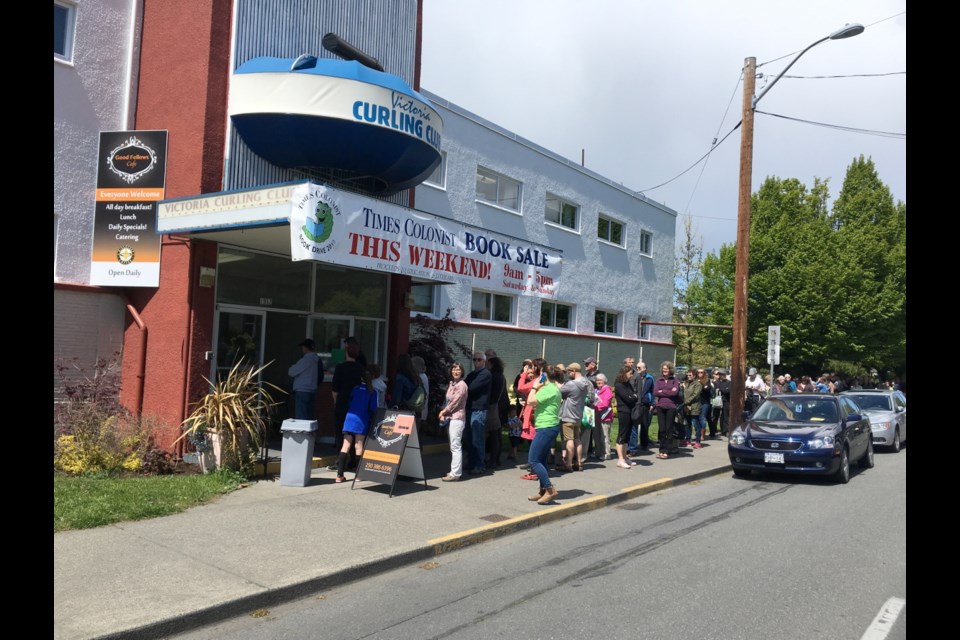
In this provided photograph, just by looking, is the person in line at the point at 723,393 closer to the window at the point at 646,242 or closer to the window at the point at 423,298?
the window at the point at 423,298

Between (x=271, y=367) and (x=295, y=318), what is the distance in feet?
3.36

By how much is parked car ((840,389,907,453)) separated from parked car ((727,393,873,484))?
3289 mm

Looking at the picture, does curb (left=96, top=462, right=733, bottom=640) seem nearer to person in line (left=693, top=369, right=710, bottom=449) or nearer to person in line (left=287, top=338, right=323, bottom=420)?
person in line (left=287, top=338, right=323, bottom=420)

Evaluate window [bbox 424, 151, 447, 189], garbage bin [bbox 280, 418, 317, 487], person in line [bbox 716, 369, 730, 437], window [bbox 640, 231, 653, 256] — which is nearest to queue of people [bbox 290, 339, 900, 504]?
garbage bin [bbox 280, 418, 317, 487]

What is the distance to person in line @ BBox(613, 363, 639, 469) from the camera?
41.9 ft

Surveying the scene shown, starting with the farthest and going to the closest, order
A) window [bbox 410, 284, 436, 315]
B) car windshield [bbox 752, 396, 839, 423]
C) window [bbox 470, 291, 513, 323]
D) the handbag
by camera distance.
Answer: window [bbox 470, 291, 513, 323] → window [bbox 410, 284, 436, 315] → car windshield [bbox 752, 396, 839, 423] → the handbag

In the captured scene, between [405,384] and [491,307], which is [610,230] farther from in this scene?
[405,384]

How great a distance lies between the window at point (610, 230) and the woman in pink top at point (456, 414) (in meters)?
15.5

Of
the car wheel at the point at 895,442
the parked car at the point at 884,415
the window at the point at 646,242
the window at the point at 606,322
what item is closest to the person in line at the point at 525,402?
the parked car at the point at 884,415

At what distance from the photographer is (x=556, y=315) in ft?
74.6

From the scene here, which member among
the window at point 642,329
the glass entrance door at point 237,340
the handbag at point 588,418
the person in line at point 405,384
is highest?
the window at point 642,329

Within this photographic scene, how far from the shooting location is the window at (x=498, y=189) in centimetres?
1983

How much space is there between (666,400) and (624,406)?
1152mm
